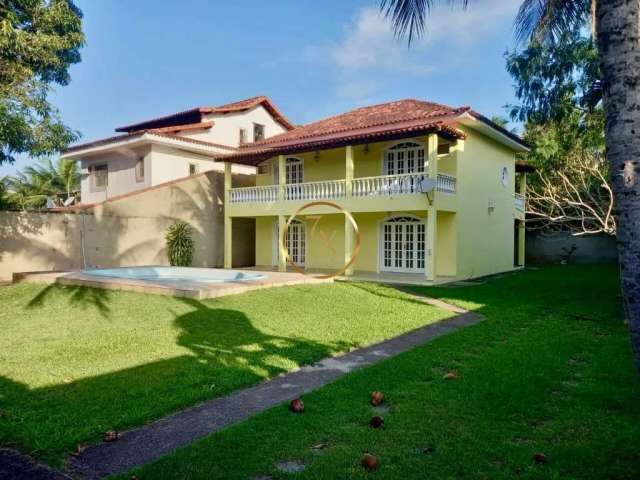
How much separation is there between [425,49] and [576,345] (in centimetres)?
503

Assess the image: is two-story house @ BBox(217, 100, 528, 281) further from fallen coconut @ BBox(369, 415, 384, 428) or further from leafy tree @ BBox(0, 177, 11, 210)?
fallen coconut @ BBox(369, 415, 384, 428)

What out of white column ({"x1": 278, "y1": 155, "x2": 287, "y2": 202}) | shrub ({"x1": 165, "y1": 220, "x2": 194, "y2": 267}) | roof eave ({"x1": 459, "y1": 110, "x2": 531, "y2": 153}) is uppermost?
roof eave ({"x1": 459, "y1": 110, "x2": 531, "y2": 153})

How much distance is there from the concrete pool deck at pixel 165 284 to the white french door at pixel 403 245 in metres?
5.63

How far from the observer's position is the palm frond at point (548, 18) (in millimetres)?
9336

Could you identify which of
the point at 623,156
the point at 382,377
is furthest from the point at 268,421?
the point at 623,156

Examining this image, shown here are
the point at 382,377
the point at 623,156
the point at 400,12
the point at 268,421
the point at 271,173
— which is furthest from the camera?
the point at 271,173

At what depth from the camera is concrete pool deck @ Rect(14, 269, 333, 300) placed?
35.0 ft

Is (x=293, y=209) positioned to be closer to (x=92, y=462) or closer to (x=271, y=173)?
(x=271, y=173)

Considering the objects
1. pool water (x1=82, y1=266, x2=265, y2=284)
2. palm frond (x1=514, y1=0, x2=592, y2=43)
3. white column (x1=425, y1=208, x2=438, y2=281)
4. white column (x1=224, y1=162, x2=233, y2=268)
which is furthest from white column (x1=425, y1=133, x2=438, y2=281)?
white column (x1=224, y1=162, x2=233, y2=268)

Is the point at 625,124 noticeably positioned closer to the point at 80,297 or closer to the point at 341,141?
the point at 80,297

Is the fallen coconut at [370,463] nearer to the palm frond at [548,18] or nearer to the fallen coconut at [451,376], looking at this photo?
the fallen coconut at [451,376]

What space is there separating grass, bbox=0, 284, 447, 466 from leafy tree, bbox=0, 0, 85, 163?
12.6 feet

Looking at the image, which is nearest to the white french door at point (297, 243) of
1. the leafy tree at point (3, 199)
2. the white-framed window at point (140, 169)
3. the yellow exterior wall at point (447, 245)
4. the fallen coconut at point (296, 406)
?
the yellow exterior wall at point (447, 245)

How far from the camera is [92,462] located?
3.56m
